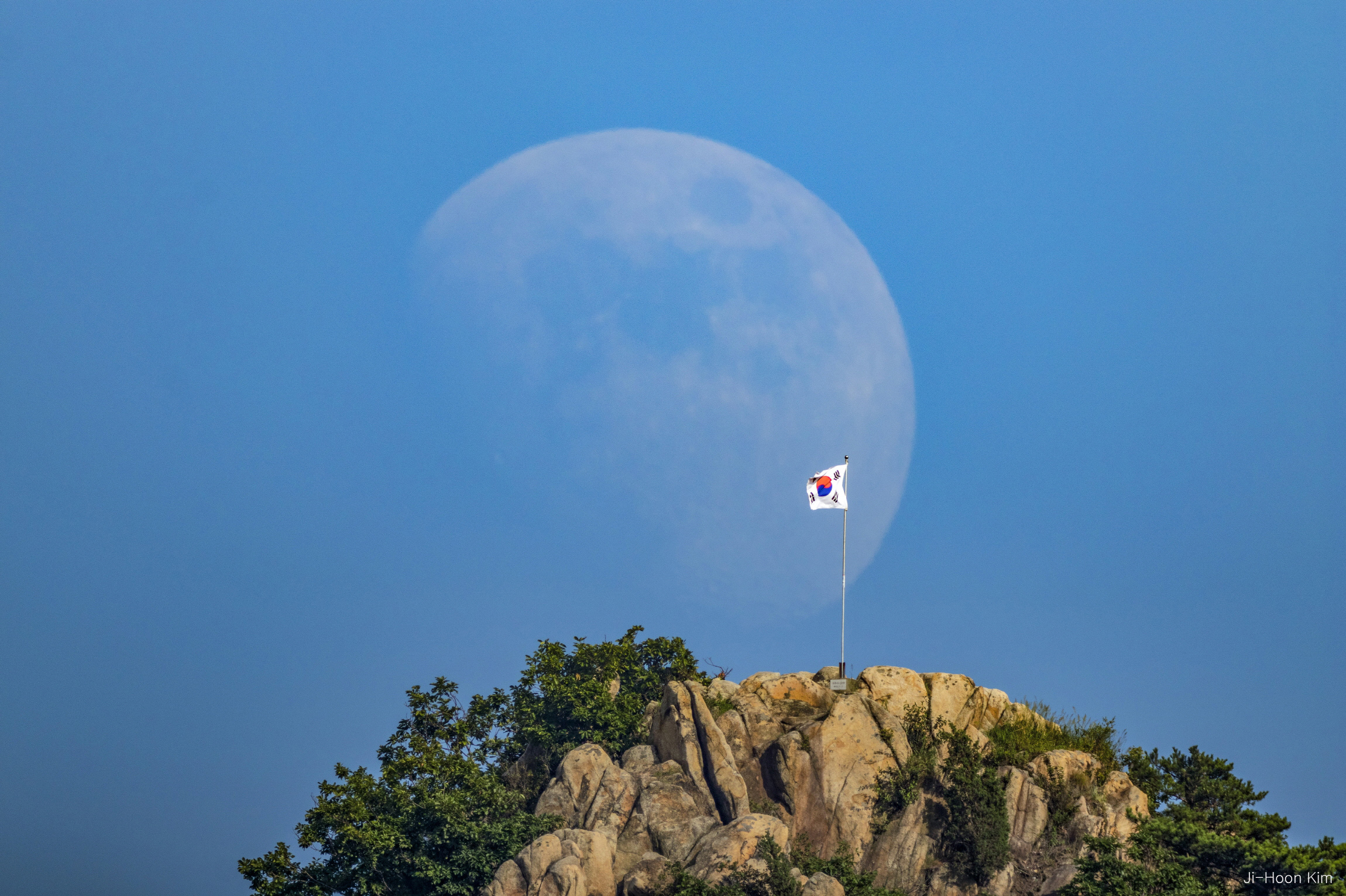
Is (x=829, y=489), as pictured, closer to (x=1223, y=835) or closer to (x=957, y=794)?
(x=957, y=794)

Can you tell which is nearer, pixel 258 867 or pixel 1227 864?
pixel 1227 864

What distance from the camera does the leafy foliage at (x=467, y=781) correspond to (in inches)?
2016

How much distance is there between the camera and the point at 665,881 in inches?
1848

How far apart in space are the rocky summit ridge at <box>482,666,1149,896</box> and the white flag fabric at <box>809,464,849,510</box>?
386 inches

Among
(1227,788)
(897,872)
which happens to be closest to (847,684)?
(897,872)

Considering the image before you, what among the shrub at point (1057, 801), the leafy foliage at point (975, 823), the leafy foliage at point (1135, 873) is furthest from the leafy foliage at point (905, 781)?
the leafy foliage at point (1135, 873)

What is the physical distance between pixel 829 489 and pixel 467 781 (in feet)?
82.4

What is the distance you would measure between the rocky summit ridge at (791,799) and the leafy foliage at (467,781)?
2337 mm

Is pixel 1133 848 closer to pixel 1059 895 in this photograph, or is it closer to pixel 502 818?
pixel 1059 895

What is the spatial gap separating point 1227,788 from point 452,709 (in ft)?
135

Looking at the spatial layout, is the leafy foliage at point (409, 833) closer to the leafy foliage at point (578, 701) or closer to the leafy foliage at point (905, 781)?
the leafy foliage at point (578, 701)

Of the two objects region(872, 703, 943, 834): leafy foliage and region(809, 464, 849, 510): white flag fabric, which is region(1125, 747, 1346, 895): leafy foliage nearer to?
region(872, 703, 943, 834): leafy foliage

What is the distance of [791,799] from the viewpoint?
52.8 meters

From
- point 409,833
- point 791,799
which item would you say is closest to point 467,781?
point 409,833
